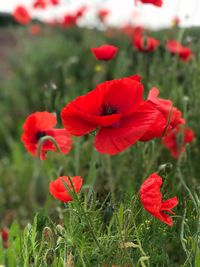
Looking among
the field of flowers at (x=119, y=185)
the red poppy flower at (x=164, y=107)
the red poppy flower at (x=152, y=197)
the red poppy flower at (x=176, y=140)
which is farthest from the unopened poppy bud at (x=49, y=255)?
the red poppy flower at (x=176, y=140)

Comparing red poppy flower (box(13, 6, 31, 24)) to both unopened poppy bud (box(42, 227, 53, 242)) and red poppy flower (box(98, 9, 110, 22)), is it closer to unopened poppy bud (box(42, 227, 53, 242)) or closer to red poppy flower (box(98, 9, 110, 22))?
red poppy flower (box(98, 9, 110, 22))

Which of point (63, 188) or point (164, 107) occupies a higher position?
point (164, 107)

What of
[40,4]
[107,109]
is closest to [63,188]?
[107,109]

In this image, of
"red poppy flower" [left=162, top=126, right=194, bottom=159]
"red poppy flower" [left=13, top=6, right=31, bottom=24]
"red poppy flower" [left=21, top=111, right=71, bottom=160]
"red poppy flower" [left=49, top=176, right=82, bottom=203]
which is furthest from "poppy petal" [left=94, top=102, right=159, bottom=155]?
"red poppy flower" [left=13, top=6, right=31, bottom=24]

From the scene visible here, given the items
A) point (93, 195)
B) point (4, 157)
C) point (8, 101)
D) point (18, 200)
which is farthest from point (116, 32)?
point (93, 195)

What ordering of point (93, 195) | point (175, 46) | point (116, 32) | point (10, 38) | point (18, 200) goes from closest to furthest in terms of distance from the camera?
point (93, 195) → point (175, 46) → point (18, 200) → point (116, 32) → point (10, 38)

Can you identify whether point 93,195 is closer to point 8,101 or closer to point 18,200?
point 18,200

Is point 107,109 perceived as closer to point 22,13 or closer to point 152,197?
point 152,197

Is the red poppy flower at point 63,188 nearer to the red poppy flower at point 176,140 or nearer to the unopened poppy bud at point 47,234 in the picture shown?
the unopened poppy bud at point 47,234
